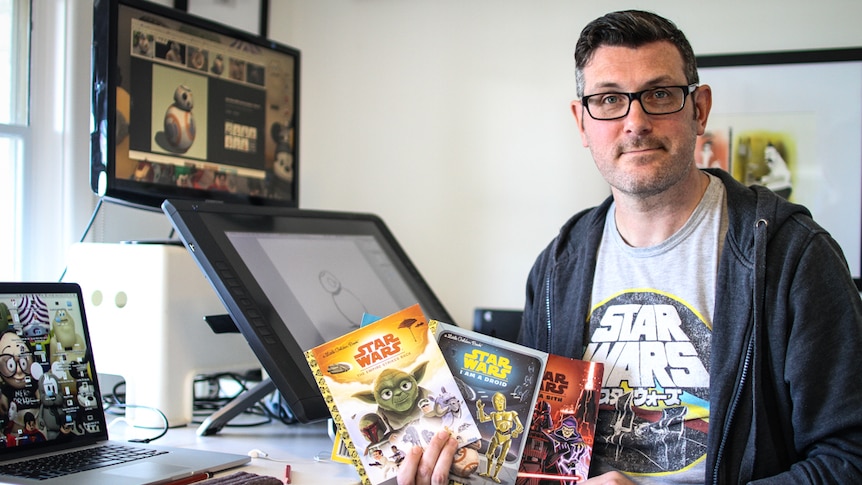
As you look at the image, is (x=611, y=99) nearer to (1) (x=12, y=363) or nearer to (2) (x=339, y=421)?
(2) (x=339, y=421)

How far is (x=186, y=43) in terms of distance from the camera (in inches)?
67.2

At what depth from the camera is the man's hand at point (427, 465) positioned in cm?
115

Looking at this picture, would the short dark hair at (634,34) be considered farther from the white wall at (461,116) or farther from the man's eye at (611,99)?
the white wall at (461,116)

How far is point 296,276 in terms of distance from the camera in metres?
1.49

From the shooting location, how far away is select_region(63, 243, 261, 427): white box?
4.95 feet

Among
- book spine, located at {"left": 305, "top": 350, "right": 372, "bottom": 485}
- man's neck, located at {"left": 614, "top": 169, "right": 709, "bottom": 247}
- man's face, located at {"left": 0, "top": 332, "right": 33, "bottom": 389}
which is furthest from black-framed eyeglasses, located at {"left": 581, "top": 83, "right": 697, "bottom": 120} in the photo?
man's face, located at {"left": 0, "top": 332, "right": 33, "bottom": 389}

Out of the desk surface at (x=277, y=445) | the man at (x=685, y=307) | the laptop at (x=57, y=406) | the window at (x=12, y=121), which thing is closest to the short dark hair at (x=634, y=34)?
the man at (x=685, y=307)

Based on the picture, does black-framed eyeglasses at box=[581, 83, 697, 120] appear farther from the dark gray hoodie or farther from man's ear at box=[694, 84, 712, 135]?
the dark gray hoodie

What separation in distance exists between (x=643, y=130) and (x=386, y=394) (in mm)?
579

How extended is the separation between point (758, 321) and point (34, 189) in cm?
147

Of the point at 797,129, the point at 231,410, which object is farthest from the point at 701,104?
→ the point at 231,410

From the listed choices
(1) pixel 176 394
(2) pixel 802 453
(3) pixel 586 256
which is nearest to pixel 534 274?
(3) pixel 586 256

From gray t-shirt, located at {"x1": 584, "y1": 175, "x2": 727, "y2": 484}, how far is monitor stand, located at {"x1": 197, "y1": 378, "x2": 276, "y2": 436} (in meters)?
0.58

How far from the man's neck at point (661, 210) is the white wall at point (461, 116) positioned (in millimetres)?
870
